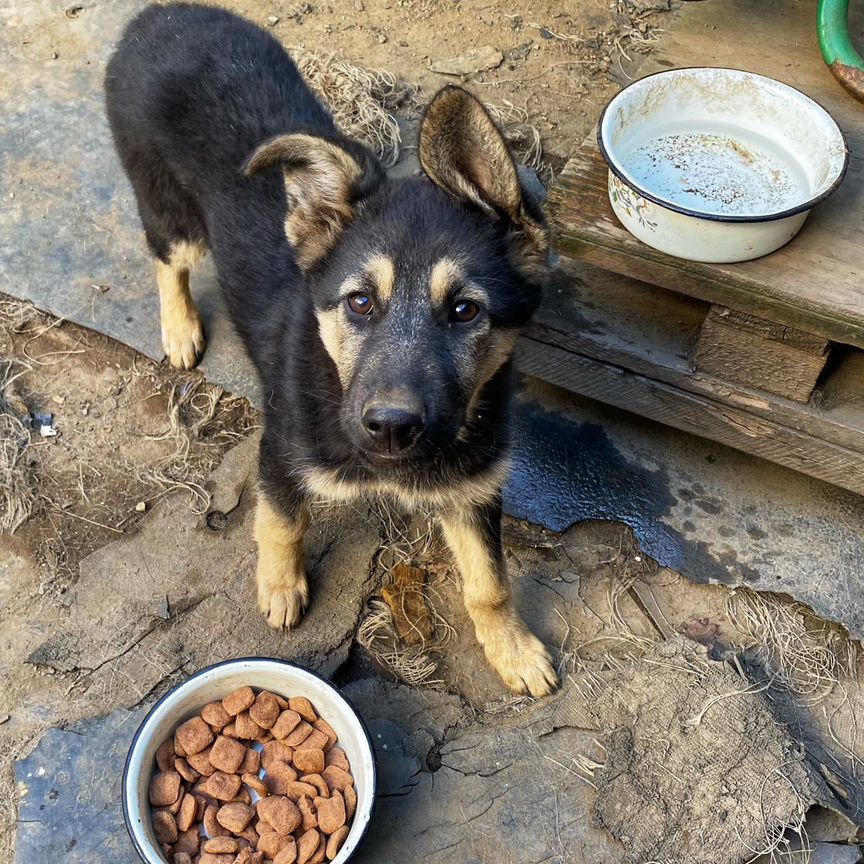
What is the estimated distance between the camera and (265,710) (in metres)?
2.87

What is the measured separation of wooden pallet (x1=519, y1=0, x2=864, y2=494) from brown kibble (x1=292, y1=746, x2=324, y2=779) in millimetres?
1798

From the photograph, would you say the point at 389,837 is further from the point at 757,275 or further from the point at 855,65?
the point at 855,65

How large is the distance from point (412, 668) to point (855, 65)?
301cm

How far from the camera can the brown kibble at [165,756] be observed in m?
2.77

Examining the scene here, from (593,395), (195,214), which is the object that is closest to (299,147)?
(195,214)

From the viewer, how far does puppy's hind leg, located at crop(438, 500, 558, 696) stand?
3.23 m

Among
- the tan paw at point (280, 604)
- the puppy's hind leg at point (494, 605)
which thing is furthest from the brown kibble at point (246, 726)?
the puppy's hind leg at point (494, 605)

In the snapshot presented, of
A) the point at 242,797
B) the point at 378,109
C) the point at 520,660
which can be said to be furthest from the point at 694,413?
the point at 378,109

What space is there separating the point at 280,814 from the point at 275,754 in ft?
0.68

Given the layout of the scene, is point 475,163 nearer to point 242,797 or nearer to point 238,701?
point 238,701

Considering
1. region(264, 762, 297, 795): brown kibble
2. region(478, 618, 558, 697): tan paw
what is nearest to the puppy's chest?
region(478, 618, 558, 697): tan paw

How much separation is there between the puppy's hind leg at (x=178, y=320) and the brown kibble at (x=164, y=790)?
1992 mm

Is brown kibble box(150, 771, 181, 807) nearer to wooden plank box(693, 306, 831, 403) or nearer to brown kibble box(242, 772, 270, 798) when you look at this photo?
brown kibble box(242, 772, 270, 798)

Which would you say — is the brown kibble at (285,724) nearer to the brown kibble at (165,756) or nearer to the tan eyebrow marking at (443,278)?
the brown kibble at (165,756)
